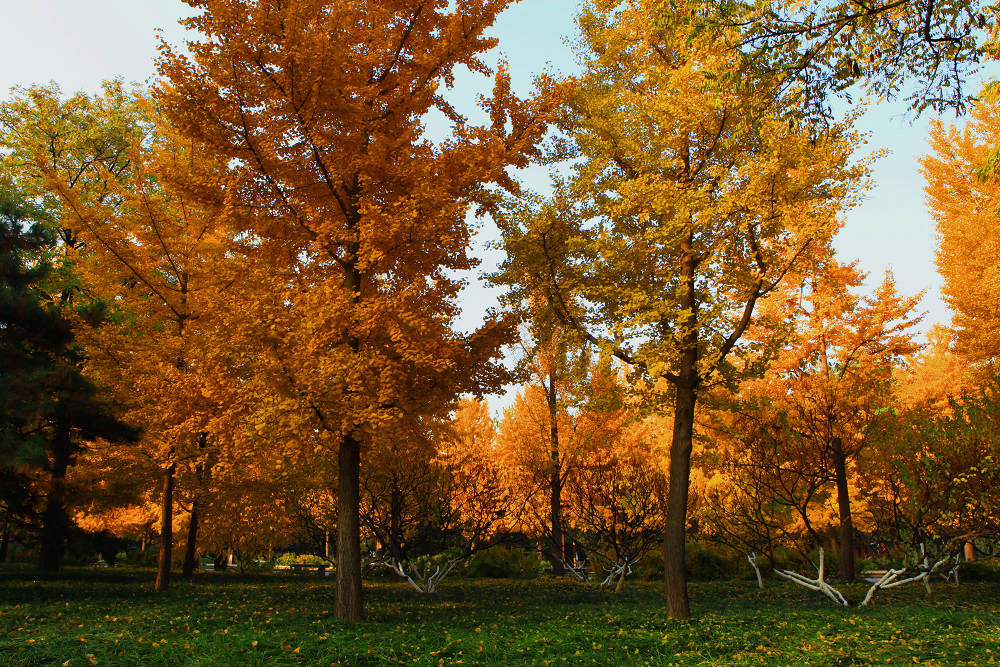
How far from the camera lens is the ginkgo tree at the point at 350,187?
7000mm

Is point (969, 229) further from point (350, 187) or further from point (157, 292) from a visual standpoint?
point (157, 292)

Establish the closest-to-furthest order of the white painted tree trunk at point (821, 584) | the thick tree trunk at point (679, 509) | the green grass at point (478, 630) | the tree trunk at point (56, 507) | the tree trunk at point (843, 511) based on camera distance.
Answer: the green grass at point (478, 630) < the thick tree trunk at point (679, 509) < the white painted tree trunk at point (821, 584) < the tree trunk at point (56, 507) < the tree trunk at point (843, 511)

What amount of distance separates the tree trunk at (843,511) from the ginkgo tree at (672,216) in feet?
17.6

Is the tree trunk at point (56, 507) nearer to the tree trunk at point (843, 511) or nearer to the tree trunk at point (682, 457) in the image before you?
the tree trunk at point (682, 457)

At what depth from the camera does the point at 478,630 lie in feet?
21.8

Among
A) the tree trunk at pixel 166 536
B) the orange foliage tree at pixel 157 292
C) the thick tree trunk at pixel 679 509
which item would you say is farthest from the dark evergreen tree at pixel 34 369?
the thick tree trunk at pixel 679 509

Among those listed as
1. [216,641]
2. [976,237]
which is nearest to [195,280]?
[216,641]

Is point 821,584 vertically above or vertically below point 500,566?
above

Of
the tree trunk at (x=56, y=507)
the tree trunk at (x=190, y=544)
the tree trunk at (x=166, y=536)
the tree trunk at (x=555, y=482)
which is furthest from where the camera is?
the tree trunk at (x=555, y=482)

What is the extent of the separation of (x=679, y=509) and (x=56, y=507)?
43.1 feet

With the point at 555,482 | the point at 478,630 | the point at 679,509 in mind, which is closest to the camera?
the point at 478,630

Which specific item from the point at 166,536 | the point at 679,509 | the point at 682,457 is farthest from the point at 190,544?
the point at 682,457

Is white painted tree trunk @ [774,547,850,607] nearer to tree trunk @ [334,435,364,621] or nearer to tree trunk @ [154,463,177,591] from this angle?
tree trunk @ [334,435,364,621]

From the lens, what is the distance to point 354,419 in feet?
22.5
